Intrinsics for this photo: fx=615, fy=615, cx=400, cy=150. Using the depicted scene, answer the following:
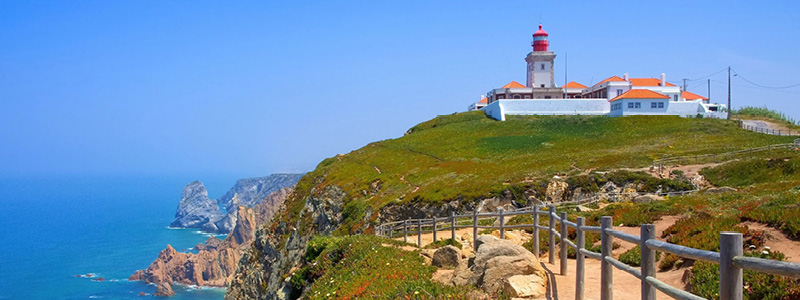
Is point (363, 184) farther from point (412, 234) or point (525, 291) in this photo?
point (525, 291)

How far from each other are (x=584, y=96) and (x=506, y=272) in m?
110

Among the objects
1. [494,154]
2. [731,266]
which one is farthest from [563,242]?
[494,154]

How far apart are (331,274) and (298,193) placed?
5554 centimetres

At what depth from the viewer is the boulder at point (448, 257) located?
50.9 ft

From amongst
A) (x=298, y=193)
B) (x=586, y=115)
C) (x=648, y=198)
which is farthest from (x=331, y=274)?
(x=586, y=115)

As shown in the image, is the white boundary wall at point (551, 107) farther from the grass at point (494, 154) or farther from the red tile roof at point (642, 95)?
the red tile roof at point (642, 95)

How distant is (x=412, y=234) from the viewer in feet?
104

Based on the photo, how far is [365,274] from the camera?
51.7ft

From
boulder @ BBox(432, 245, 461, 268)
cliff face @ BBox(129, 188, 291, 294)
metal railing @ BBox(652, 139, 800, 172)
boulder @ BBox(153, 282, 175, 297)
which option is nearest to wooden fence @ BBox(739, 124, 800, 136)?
metal railing @ BBox(652, 139, 800, 172)

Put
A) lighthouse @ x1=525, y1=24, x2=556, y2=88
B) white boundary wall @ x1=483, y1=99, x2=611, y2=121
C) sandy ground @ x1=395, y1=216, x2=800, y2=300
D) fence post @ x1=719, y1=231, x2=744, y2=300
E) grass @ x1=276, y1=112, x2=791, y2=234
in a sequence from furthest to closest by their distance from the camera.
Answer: lighthouse @ x1=525, y1=24, x2=556, y2=88, white boundary wall @ x1=483, y1=99, x2=611, y2=121, grass @ x1=276, y1=112, x2=791, y2=234, sandy ground @ x1=395, y1=216, x2=800, y2=300, fence post @ x1=719, y1=231, x2=744, y2=300

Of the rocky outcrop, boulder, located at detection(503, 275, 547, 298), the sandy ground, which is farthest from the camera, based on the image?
the sandy ground

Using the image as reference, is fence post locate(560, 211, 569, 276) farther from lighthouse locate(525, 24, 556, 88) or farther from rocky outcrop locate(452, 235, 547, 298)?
lighthouse locate(525, 24, 556, 88)

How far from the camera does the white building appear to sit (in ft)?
312

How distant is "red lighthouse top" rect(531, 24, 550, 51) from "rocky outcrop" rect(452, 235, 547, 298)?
361 feet
